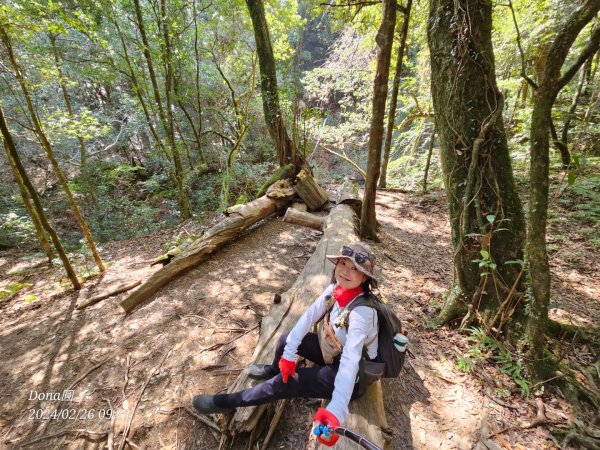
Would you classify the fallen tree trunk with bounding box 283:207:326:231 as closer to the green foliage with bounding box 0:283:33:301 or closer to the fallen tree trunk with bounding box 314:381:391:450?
the fallen tree trunk with bounding box 314:381:391:450

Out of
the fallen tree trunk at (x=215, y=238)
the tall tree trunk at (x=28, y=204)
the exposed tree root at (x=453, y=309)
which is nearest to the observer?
the exposed tree root at (x=453, y=309)

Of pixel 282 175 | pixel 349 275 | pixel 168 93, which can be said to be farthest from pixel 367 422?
pixel 168 93

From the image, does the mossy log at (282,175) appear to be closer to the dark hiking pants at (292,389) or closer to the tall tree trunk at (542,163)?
the dark hiking pants at (292,389)

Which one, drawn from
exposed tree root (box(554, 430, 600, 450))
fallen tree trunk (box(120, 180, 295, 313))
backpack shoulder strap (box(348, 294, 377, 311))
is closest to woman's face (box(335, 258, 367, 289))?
backpack shoulder strap (box(348, 294, 377, 311))

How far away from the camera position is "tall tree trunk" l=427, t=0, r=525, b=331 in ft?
9.75

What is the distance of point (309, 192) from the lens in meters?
7.87

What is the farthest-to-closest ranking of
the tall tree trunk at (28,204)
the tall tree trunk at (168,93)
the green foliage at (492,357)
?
the tall tree trunk at (168,93), the tall tree trunk at (28,204), the green foliage at (492,357)

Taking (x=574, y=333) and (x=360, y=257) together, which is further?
(x=574, y=333)

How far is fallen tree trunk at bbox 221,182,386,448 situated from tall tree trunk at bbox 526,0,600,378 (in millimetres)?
1638

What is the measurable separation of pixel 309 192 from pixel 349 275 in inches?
230

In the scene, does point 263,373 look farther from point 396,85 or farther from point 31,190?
point 396,85

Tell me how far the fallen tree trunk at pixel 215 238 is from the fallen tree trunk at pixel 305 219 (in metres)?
0.74

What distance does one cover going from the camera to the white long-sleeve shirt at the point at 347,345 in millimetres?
1933

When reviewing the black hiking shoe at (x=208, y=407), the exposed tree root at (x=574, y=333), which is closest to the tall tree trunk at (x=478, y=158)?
the exposed tree root at (x=574, y=333)
